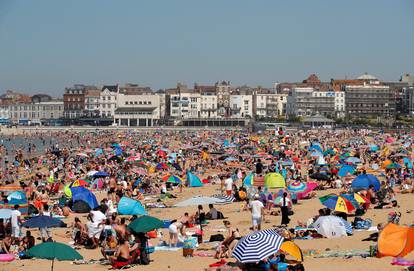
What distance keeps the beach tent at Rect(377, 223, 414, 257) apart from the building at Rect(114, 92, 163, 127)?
91.9 meters

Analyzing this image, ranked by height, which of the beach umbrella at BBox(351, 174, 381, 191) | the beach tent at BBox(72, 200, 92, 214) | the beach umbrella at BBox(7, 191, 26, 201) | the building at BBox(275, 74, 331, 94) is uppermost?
the building at BBox(275, 74, 331, 94)

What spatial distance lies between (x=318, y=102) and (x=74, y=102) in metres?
39.9

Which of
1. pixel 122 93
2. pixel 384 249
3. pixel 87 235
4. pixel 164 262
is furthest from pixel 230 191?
pixel 122 93

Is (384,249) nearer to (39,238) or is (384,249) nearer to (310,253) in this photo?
(310,253)

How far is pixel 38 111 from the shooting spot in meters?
120

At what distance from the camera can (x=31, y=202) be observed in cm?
1605

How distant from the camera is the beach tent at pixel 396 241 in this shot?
8133 millimetres

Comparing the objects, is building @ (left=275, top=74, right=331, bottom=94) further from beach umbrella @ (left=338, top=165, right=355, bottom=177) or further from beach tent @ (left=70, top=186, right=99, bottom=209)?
beach tent @ (left=70, top=186, right=99, bottom=209)

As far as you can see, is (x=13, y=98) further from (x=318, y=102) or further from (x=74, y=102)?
(x=318, y=102)

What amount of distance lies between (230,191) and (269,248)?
964 cm

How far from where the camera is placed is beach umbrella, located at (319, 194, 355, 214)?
12555 mm

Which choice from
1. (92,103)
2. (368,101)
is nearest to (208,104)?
(92,103)

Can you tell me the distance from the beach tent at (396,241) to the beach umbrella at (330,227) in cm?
274

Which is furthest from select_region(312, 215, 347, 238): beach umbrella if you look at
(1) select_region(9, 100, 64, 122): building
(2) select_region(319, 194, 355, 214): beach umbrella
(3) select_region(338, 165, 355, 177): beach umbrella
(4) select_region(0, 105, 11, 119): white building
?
(4) select_region(0, 105, 11, 119): white building
